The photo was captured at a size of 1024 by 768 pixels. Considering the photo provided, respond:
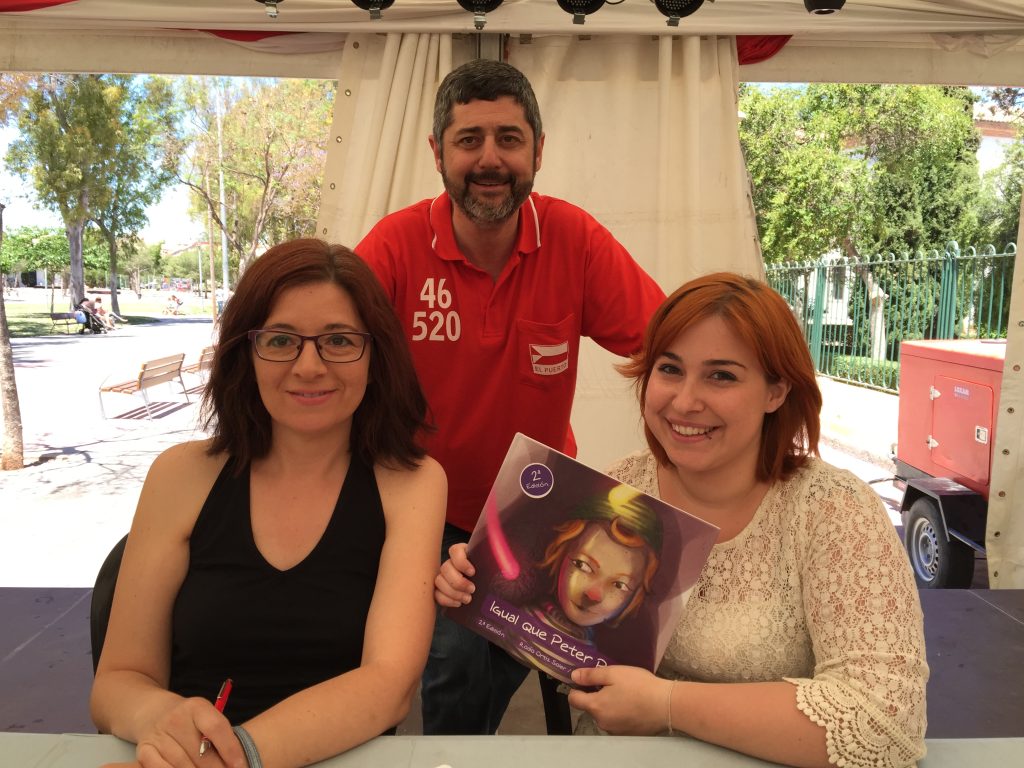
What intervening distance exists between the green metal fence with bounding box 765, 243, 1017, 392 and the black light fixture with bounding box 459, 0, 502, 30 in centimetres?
620

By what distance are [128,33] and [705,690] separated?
354cm

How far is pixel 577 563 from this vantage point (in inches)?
48.2

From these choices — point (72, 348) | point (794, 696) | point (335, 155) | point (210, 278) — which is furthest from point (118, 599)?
point (72, 348)

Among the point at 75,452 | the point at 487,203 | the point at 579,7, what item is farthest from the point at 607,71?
the point at 75,452

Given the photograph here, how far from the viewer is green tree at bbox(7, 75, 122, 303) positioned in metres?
4.78

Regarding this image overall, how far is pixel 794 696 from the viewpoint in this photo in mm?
1099

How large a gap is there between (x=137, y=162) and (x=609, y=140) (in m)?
3.29

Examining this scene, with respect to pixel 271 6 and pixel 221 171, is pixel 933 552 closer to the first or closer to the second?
pixel 271 6

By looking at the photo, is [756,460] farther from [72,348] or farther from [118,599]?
[72,348]

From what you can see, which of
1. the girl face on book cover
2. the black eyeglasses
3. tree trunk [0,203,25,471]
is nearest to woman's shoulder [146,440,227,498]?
the black eyeglasses

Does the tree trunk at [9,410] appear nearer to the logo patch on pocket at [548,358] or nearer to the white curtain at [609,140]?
the white curtain at [609,140]

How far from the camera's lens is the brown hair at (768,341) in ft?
4.33

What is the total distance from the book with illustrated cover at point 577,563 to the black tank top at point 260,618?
244mm

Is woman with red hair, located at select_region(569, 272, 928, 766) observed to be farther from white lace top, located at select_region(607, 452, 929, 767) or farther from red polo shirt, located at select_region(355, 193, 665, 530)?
red polo shirt, located at select_region(355, 193, 665, 530)
